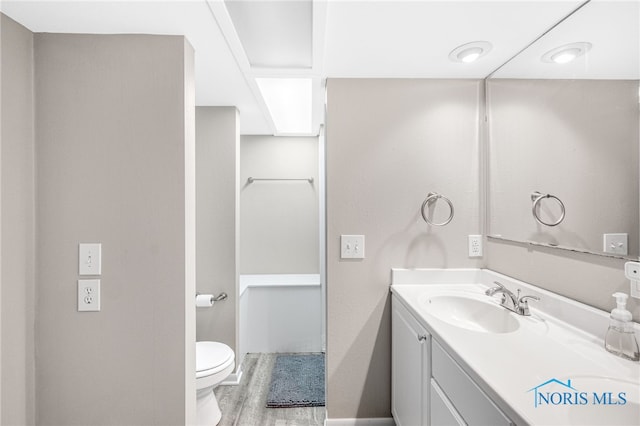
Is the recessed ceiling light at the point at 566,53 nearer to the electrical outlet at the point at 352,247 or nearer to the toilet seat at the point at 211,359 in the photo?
the electrical outlet at the point at 352,247

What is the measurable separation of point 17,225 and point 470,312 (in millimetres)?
2075

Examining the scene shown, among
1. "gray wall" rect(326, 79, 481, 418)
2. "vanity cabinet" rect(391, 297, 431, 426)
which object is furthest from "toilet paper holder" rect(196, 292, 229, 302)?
"vanity cabinet" rect(391, 297, 431, 426)

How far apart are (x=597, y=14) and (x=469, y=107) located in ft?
2.44

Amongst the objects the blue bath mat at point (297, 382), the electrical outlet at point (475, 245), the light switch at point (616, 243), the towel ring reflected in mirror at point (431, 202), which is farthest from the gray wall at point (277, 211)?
the light switch at point (616, 243)

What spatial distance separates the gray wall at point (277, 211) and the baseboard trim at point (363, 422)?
5.42 ft

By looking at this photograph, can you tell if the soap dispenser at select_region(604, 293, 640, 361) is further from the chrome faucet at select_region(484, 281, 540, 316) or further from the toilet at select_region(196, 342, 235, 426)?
the toilet at select_region(196, 342, 235, 426)

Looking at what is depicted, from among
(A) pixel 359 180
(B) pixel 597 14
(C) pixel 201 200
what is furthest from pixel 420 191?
(C) pixel 201 200

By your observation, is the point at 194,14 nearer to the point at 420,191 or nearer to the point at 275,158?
the point at 420,191

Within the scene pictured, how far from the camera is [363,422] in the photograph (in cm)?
189

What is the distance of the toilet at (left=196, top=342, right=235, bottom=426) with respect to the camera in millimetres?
1820

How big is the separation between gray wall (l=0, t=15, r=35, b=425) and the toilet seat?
73 centimetres

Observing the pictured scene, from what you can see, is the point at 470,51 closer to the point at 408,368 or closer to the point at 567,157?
the point at 567,157

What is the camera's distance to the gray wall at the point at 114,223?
4.51ft

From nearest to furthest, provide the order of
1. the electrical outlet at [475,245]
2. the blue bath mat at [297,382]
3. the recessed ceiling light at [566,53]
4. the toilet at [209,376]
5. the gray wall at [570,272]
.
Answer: the gray wall at [570,272] < the recessed ceiling light at [566,53] < the toilet at [209,376] < the electrical outlet at [475,245] < the blue bath mat at [297,382]
